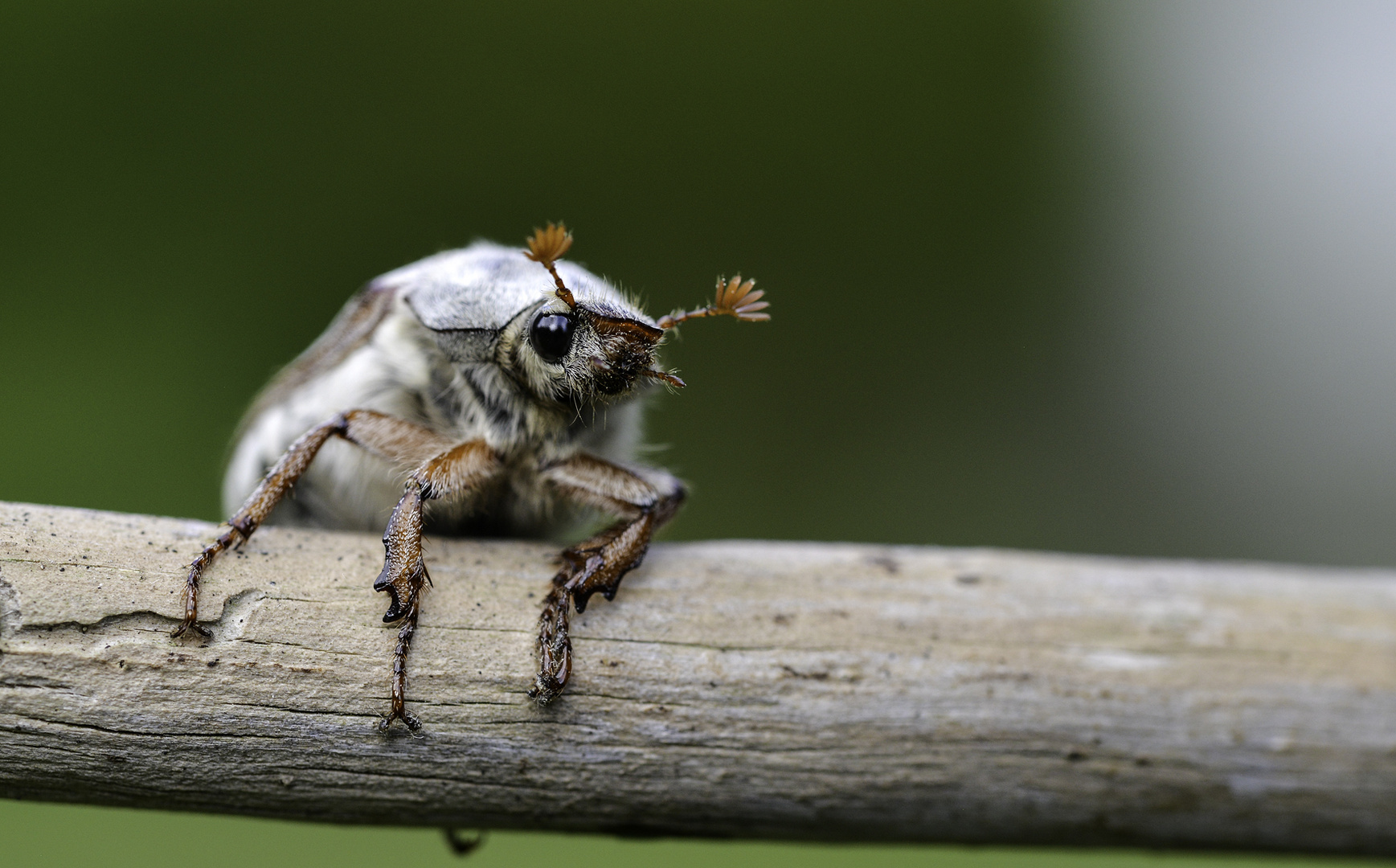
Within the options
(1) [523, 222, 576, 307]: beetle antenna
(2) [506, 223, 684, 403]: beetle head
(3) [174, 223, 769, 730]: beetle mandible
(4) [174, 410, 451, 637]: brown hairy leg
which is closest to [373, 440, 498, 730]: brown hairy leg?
(3) [174, 223, 769, 730]: beetle mandible

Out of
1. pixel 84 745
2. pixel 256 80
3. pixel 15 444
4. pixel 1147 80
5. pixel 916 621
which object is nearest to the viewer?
pixel 84 745

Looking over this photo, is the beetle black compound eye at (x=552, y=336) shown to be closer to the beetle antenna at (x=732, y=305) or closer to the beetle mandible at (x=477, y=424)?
the beetle mandible at (x=477, y=424)

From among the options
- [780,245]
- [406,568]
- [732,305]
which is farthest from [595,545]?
[780,245]

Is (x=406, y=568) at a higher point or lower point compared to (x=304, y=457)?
lower

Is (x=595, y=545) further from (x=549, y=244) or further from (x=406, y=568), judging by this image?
(x=549, y=244)

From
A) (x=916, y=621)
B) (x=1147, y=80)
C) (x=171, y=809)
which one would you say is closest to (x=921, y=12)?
(x=1147, y=80)

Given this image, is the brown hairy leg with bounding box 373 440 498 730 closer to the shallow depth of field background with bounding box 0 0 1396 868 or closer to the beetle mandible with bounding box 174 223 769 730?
the beetle mandible with bounding box 174 223 769 730

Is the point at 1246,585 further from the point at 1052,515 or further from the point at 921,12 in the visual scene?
the point at 921,12

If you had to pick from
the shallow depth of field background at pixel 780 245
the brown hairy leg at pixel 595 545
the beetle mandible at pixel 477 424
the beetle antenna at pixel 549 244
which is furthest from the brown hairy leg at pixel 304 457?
the shallow depth of field background at pixel 780 245
